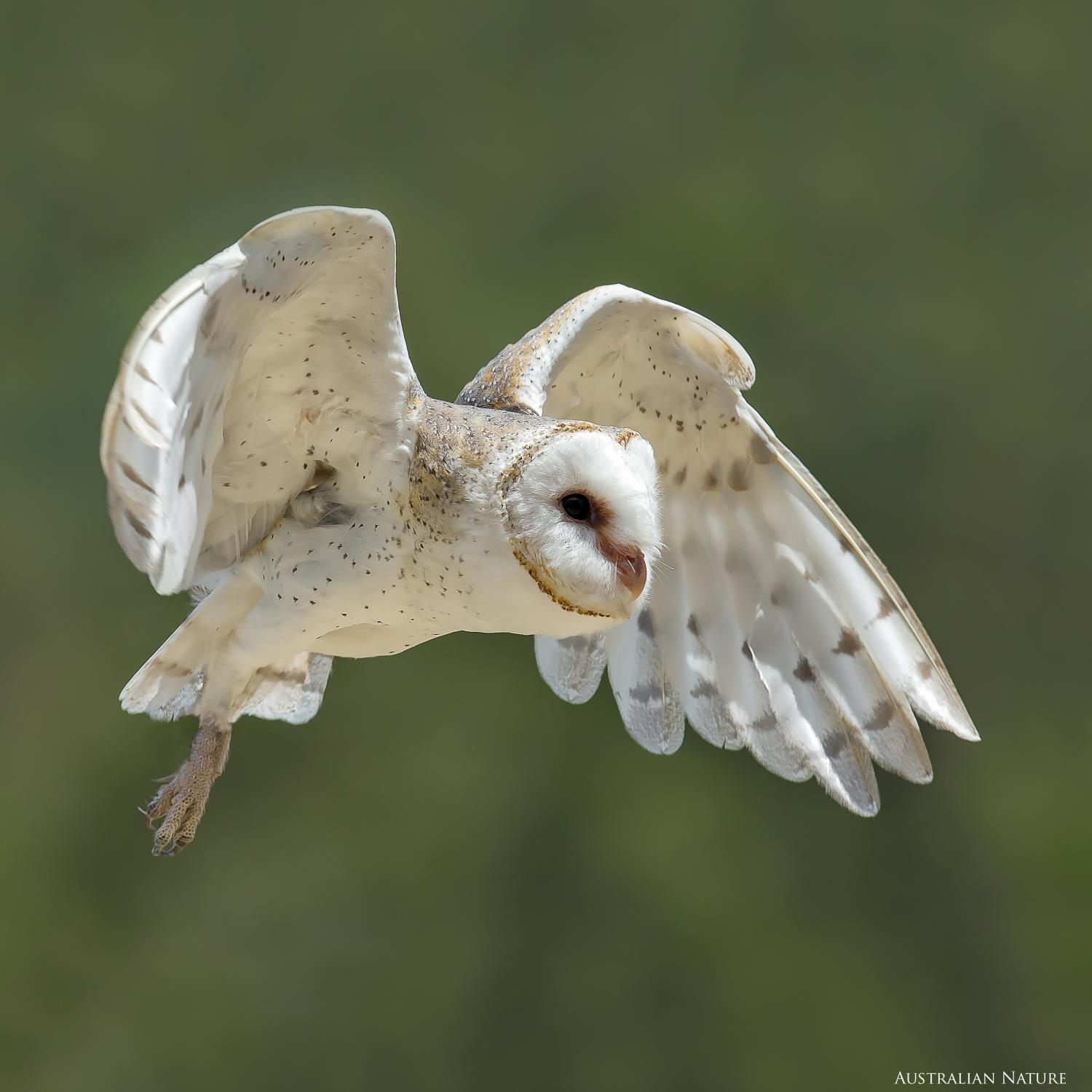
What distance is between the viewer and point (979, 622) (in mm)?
6434

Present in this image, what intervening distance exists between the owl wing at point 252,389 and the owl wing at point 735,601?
0.30 meters

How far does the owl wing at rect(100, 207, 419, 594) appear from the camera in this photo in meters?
1.30

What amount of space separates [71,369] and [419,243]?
1.54m

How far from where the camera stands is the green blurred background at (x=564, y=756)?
6270 millimetres

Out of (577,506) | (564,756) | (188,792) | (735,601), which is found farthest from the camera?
(564,756)

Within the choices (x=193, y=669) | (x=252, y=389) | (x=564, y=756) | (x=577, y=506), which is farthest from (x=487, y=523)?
(x=564, y=756)

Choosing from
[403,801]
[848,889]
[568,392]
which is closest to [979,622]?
[848,889]

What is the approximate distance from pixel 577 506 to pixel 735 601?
637mm

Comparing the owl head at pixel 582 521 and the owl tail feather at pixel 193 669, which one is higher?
the owl head at pixel 582 521

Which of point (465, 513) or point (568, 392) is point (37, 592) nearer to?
point (568, 392)

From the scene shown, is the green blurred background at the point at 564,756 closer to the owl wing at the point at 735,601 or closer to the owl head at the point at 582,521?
the owl wing at the point at 735,601

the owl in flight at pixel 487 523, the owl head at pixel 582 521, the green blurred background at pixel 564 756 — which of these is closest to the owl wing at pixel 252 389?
the owl in flight at pixel 487 523

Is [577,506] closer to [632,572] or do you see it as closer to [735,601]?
[632,572]

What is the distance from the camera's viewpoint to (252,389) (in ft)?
5.57
